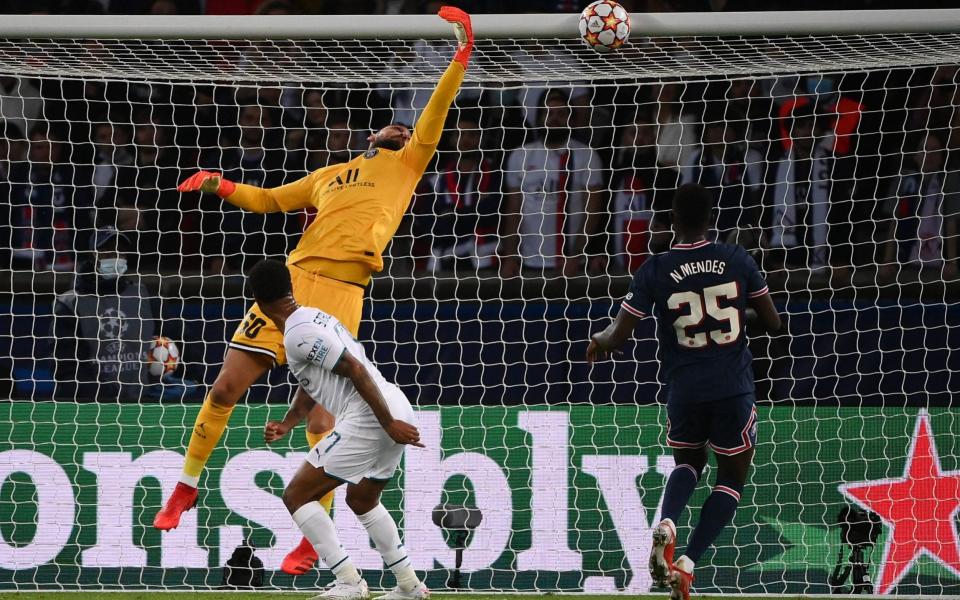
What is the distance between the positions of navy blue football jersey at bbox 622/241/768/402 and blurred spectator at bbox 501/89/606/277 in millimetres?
3334

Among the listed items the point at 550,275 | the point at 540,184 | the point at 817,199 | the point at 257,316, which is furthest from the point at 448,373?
the point at 817,199

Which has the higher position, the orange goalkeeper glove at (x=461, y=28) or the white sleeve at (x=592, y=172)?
the orange goalkeeper glove at (x=461, y=28)

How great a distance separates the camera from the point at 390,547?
5.50 m

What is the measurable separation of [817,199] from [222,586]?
4.83m

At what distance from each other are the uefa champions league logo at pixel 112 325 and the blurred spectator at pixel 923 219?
4.96m

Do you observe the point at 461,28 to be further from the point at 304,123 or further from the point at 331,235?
the point at 304,123

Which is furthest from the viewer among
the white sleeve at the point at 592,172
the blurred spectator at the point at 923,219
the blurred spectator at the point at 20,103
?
the blurred spectator at the point at 20,103

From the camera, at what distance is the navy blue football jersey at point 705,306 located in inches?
217

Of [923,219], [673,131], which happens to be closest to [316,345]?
[673,131]

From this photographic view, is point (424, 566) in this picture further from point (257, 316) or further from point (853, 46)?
point (853, 46)

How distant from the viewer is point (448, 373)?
8406 millimetres

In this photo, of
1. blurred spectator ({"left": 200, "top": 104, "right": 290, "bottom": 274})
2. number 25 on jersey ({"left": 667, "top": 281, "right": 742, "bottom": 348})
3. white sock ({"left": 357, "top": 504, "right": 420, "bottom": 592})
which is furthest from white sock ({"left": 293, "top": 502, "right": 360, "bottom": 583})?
blurred spectator ({"left": 200, "top": 104, "right": 290, "bottom": 274})

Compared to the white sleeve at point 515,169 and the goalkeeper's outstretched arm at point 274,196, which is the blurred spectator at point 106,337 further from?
the white sleeve at point 515,169

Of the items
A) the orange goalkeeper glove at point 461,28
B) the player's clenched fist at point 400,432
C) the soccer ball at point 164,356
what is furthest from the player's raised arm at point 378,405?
the soccer ball at point 164,356
